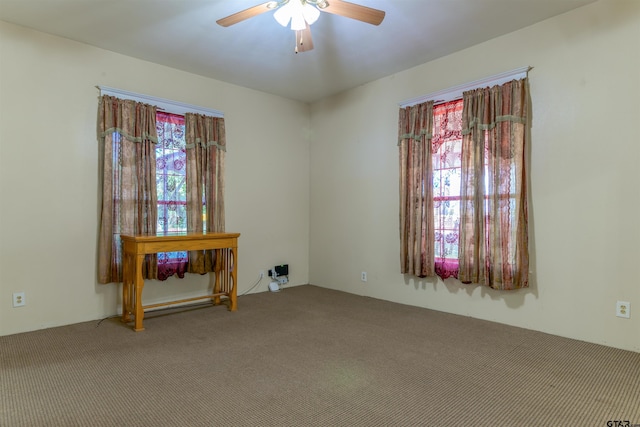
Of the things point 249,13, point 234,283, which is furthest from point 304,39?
point 234,283

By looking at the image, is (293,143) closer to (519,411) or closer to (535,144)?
(535,144)

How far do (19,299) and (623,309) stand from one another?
486cm

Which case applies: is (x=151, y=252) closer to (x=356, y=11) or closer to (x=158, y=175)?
(x=158, y=175)

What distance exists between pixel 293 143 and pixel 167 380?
364 centimetres

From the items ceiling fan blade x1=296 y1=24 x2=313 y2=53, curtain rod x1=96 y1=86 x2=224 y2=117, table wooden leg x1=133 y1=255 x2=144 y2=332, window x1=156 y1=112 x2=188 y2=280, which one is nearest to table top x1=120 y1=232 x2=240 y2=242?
table wooden leg x1=133 y1=255 x2=144 y2=332

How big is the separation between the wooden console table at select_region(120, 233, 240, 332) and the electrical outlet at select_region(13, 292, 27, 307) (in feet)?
2.50

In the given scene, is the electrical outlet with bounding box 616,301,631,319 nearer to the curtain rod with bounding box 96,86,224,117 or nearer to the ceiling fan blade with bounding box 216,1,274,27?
the ceiling fan blade with bounding box 216,1,274,27

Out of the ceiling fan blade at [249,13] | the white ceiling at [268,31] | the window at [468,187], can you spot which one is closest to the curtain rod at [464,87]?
the window at [468,187]

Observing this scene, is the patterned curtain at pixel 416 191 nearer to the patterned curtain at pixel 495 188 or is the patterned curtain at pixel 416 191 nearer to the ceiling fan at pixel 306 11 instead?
the patterned curtain at pixel 495 188

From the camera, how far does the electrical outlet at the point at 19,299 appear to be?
310cm

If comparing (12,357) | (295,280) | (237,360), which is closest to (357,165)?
(295,280)

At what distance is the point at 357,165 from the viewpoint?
183 inches

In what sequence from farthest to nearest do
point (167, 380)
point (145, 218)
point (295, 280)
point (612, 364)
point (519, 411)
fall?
point (295, 280) → point (145, 218) → point (612, 364) → point (167, 380) → point (519, 411)

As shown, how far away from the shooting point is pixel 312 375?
228cm
